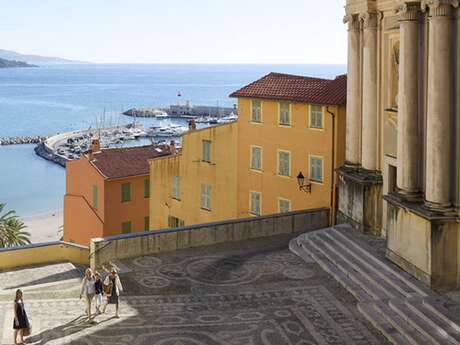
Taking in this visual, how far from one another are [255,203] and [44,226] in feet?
145

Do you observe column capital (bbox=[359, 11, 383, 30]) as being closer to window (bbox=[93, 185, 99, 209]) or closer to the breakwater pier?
window (bbox=[93, 185, 99, 209])

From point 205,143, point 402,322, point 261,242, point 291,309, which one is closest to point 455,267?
point 402,322

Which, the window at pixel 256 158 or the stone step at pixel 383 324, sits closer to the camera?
the stone step at pixel 383 324

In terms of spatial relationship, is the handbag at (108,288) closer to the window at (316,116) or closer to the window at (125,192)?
the window at (316,116)

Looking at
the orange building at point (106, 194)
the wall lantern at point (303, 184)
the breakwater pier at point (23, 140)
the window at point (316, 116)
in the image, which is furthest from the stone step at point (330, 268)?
the breakwater pier at point (23, 140)

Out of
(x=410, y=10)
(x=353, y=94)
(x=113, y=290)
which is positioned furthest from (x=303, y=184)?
(x=113, y=290)

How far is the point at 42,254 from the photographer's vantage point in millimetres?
24781

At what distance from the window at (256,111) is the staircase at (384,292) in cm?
1069

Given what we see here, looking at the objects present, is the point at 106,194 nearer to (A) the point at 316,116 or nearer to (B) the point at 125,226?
(B) the point at 125,226

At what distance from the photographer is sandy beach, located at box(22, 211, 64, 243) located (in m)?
66.2

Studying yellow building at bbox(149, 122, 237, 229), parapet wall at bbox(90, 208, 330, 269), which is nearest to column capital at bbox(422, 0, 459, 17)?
parapet wall at bbox(90, 208, 330, 269)

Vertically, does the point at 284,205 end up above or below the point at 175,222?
above

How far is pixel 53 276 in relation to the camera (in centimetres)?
2309

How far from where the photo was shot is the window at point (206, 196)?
36.8 metres
